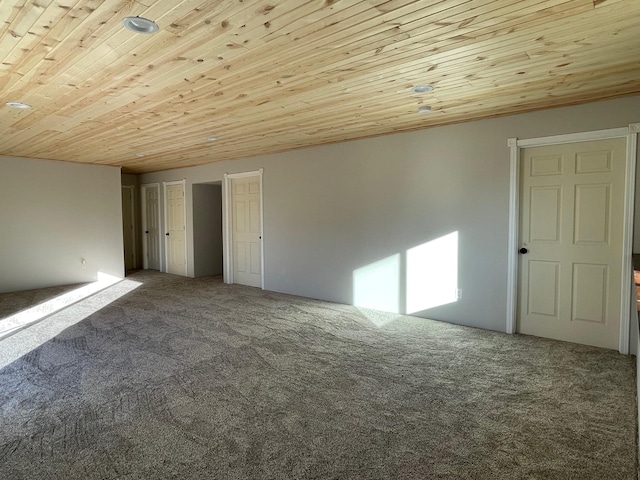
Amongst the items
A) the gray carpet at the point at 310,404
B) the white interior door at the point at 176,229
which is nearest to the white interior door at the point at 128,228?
the white interior door at the point at 176,229

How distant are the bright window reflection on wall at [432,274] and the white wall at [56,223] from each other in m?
6.18

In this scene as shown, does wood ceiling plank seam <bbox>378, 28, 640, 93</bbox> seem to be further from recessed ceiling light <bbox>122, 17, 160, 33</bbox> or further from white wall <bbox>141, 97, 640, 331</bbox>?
recessed ceiling light <bbox>122, 17, 160, 33</bbox>

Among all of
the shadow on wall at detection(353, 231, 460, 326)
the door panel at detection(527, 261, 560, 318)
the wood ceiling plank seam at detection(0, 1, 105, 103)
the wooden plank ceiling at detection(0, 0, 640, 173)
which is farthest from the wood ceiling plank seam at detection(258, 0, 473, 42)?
the door panel at detection(527, 261, 560, 318)

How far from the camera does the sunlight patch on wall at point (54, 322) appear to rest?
3.67 meters

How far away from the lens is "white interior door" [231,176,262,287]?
6.82 meters

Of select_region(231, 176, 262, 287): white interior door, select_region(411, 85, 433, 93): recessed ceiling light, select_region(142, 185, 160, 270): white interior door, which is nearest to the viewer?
select_region(411, 85, 433, 93): recessed ceiling light

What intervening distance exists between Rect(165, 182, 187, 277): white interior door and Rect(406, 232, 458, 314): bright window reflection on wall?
5280mm

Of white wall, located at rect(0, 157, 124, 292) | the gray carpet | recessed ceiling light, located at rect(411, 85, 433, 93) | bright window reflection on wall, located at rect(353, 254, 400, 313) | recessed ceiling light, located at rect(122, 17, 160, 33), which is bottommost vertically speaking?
the gray carpet

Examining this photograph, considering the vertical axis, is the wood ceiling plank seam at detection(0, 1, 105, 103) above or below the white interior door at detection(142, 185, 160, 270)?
above

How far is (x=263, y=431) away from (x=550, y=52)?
297 cm

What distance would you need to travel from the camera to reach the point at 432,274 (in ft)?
15.3

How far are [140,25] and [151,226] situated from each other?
25.2ft

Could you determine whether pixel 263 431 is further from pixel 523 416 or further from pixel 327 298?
pixel 327 298

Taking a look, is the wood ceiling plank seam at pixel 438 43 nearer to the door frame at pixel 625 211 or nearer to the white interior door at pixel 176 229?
the door frame at pixel 625 211
